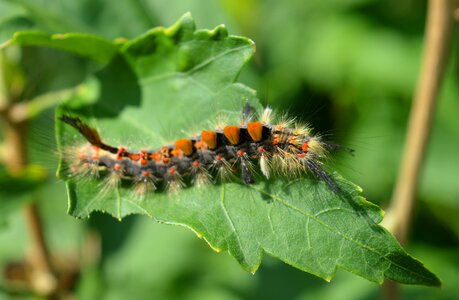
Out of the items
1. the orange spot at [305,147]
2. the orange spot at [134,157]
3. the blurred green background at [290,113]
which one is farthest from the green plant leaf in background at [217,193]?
the blurred green background at [290,113]

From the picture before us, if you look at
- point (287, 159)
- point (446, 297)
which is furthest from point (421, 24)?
point (287, 159)

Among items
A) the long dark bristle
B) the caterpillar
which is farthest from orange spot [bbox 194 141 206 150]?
the long dark bristle

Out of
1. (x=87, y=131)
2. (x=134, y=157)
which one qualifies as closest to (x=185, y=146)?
(x=134, y=157)

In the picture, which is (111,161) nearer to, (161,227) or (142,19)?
(142,19)

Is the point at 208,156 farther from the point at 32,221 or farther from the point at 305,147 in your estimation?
the point at 32,221

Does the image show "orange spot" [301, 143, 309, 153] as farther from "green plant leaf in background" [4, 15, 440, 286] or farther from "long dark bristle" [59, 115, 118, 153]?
"long dark bristle" [59, 115, 118, 153]
